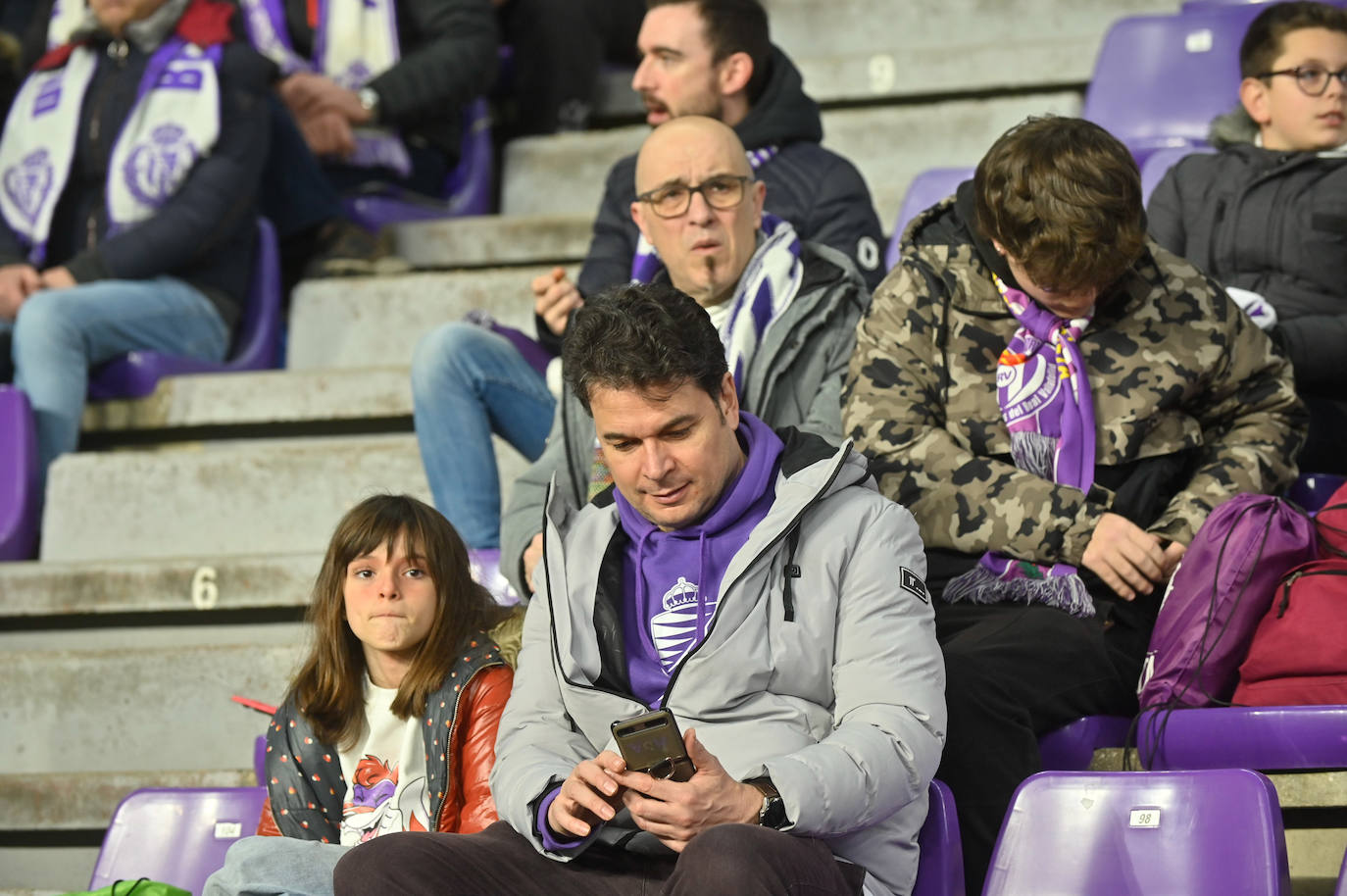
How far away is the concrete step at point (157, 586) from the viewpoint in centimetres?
366

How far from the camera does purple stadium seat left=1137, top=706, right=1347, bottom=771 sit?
2.30 metres

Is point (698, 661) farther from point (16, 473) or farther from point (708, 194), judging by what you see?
point (16, 473)

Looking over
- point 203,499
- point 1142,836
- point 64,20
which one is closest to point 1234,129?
point 1142,836

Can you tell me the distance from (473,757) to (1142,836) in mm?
916

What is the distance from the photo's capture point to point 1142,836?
2.12 m

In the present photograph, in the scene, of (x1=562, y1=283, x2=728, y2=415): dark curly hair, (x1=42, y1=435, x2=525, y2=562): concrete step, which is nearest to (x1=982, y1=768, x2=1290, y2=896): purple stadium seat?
(x1=562, y1=283, x2=728, y2=415): dark curly hair

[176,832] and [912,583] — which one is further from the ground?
[912,583]

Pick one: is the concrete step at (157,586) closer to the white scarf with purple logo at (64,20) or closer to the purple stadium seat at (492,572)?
the purple stadium seat at (492,572)

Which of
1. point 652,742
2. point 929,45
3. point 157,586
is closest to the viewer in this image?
point 652,742

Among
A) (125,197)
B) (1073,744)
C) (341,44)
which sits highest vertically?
(341,44)

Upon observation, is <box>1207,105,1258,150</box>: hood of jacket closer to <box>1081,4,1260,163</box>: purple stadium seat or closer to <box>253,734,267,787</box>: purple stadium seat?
<box>1081,4,1260,163</box>: purple stadium seat

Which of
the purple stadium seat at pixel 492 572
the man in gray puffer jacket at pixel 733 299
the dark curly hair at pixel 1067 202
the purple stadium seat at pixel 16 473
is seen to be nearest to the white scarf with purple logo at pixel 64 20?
the purple stadium seat at pixel 16 473

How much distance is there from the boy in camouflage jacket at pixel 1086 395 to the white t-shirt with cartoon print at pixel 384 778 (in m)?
0.76

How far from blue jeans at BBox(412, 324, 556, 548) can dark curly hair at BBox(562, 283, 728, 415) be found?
3.94ft
